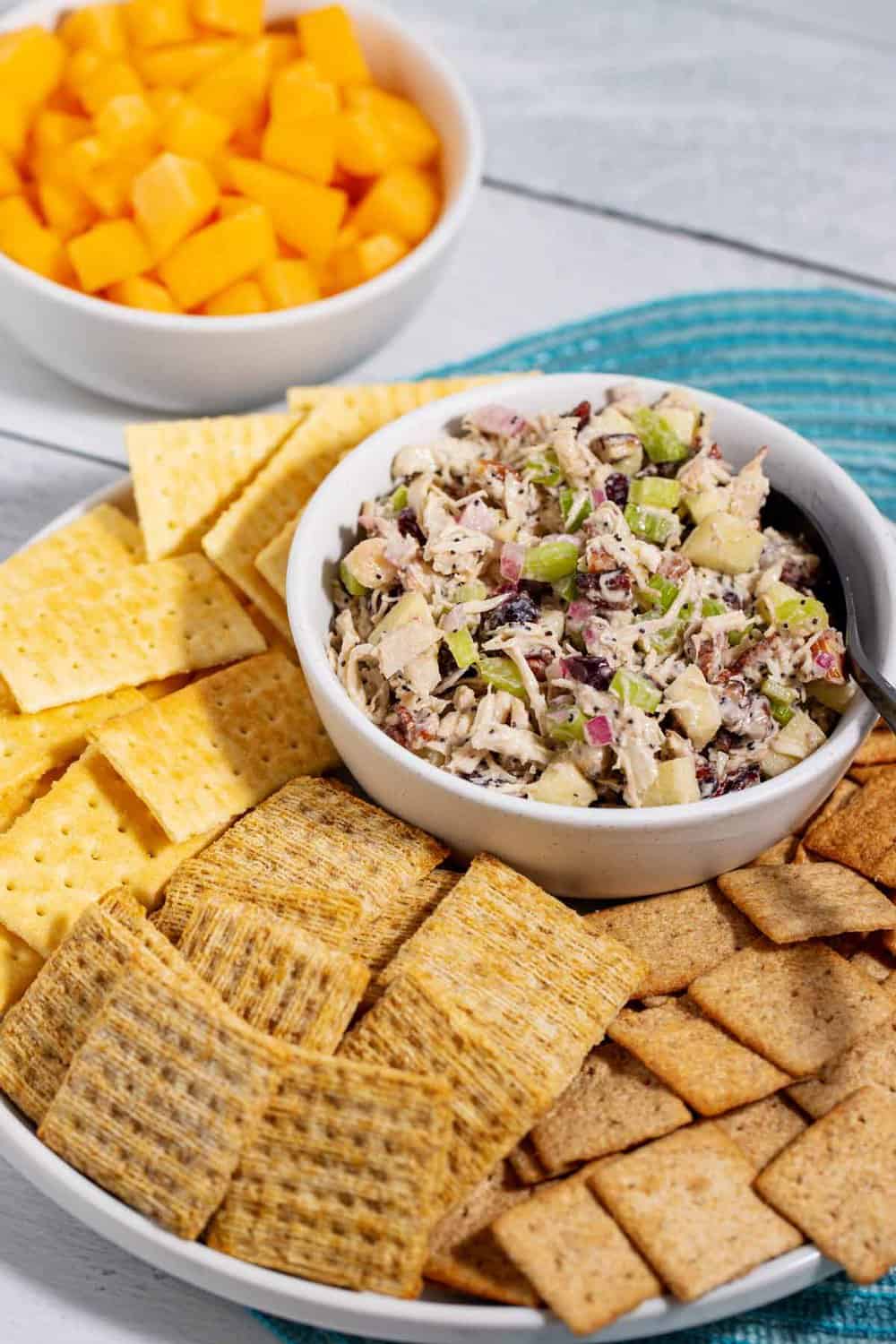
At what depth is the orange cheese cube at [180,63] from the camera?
354 centimetres

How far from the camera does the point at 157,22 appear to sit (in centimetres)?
353

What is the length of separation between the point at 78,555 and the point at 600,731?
1.21 m

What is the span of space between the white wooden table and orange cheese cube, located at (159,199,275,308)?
410 mm

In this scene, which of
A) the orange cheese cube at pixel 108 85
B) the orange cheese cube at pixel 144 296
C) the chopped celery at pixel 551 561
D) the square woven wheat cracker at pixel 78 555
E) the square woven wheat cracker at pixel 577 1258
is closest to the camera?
the square woven wheat cracker at pixel 577 1258

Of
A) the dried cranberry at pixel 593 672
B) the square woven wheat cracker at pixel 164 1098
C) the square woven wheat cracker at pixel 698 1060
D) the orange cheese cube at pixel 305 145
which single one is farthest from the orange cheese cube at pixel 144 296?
the square woven wheat cracker at pixel 698 1060

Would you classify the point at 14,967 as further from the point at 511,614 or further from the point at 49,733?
the point at 511,614

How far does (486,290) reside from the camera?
155 inches

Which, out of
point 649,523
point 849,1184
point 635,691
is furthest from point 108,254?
point 849,1184

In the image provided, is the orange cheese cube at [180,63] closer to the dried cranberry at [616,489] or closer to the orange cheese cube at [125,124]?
the orange cheese cube at [125,124]

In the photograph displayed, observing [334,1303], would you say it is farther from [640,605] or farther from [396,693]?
[640,605]

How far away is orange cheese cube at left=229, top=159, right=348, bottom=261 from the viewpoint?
3.38 metres

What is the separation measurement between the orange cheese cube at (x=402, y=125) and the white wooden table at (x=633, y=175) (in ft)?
1.21

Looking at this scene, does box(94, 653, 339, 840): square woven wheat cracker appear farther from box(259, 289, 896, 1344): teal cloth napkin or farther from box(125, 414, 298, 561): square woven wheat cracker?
box(259, 289, 896, 1344): teal cloth napkin

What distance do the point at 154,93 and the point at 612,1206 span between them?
2.72 meters
